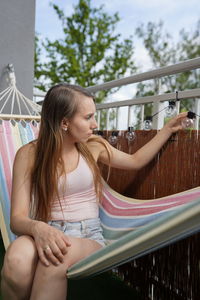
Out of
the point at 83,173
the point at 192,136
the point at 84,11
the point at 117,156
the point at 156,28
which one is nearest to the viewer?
the point at 192,136

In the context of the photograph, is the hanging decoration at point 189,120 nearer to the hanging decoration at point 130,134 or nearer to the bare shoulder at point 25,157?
the hanging decoration at point 130,134

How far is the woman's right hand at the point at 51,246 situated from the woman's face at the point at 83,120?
Answer: 51 centimetres

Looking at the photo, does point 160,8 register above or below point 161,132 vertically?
above

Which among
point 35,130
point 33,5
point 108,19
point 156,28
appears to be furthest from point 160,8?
point 35,130

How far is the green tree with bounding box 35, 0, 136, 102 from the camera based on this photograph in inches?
567

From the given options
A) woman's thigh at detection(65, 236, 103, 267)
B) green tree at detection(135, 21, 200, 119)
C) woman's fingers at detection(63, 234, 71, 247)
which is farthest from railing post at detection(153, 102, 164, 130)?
green tree at detection(135, 21, 200, 119)

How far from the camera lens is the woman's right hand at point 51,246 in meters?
1.20

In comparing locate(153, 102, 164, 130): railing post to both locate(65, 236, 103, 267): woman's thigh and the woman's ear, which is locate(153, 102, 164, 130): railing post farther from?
locate(65, 236, 103, 267): woman's thigh

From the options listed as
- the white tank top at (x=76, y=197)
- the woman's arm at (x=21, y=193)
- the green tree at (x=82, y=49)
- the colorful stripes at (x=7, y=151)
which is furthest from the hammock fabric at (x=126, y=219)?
the green tree at (x=82, y=49)

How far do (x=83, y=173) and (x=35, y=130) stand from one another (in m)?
1.18

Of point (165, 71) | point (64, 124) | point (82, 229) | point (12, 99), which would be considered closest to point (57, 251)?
point (82, 229)

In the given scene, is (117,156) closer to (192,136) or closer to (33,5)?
(192,136)

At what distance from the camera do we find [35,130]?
2715mm

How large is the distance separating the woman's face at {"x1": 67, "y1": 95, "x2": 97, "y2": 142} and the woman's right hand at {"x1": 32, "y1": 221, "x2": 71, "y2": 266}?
514mm
